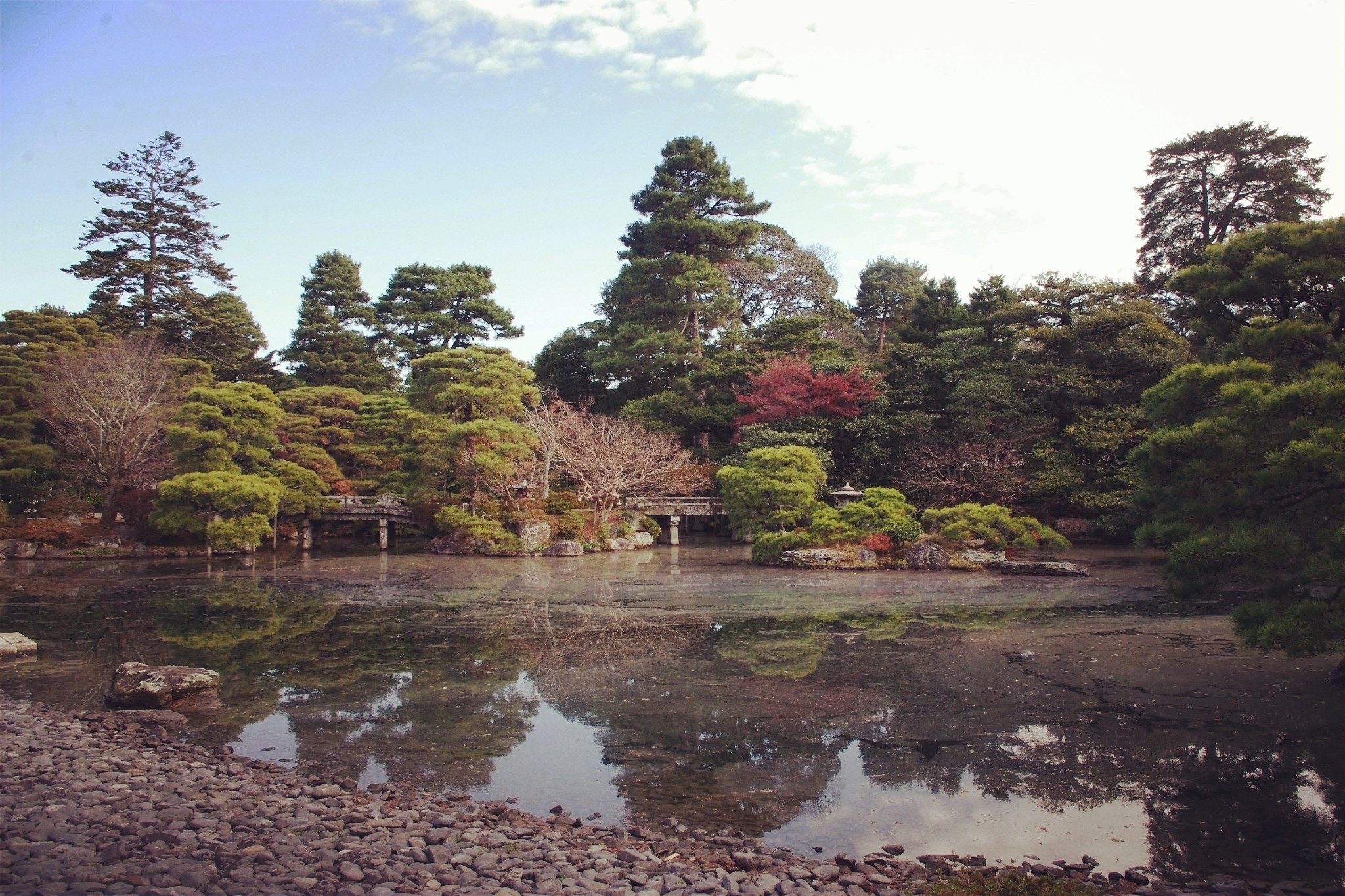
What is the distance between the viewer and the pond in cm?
475

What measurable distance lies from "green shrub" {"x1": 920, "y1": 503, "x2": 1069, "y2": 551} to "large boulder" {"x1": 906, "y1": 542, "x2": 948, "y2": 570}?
45 centimetres

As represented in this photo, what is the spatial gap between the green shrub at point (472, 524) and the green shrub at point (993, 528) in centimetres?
1047

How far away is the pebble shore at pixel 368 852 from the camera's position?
3.59 meters

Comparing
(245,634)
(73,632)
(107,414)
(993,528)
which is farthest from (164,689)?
(107,414)

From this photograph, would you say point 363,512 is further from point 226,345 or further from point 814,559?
point 814,559

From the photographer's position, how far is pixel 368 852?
3.91 meters

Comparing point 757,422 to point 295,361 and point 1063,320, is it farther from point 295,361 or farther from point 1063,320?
point 295,361

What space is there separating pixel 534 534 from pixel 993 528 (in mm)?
10869

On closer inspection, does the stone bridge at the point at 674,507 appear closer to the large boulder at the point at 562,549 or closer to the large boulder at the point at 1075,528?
the large boulder at the point at 562,549

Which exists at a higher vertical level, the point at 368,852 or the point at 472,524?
the point at 472,524

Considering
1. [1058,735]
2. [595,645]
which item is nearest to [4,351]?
[595,645]

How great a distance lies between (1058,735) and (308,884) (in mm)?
5096

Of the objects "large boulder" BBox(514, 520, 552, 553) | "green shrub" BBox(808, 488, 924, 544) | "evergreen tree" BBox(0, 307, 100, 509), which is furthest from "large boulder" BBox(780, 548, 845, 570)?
"evergreen tree" BBox(0, 307, 100, 509)

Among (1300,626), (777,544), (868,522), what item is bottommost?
(777,544)
